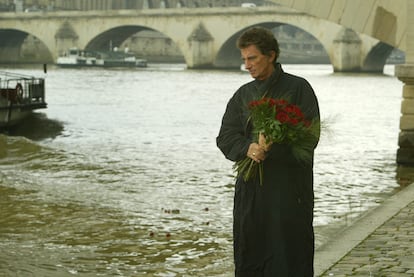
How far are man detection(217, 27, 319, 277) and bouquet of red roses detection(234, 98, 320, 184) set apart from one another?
0.03m

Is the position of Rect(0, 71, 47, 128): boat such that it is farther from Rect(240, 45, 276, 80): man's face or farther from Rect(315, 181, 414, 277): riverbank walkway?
Rect(240, 45, 276, 80): man's face

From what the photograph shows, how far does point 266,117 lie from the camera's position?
11.8 ft

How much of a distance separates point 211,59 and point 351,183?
5232cm

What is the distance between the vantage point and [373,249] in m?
5.93

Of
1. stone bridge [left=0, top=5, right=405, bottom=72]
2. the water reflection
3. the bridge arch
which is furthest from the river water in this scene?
the bridge arch

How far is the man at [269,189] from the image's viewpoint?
3.69 m

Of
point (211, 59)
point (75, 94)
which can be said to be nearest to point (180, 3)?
point (211, 59)

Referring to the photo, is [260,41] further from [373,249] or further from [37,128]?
[37,128]

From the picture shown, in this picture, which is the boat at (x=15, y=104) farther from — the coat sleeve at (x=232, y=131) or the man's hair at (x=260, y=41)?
the man's hair at (x=260, y=41)

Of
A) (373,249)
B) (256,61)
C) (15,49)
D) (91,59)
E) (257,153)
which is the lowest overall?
(15,49)

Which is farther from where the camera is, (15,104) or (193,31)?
(193,31)

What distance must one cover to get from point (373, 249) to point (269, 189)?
7.87 feet

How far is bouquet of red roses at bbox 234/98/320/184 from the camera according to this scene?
3594mm

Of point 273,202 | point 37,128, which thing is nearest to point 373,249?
point 273,202
